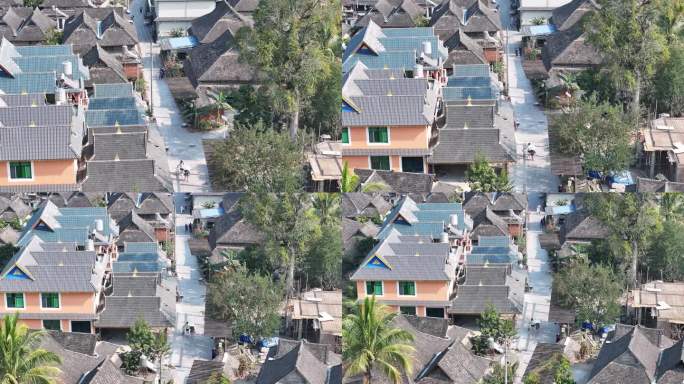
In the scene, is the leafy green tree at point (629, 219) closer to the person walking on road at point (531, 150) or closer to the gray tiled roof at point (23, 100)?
the person walking on road at point (531, 150)

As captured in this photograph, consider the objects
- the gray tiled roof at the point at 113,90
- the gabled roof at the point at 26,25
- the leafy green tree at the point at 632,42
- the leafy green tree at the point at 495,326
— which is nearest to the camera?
the leafy green tree at the point at 495,326

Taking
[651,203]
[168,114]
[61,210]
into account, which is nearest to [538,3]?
[651,203]

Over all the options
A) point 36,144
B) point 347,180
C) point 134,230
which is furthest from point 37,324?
point 347,180

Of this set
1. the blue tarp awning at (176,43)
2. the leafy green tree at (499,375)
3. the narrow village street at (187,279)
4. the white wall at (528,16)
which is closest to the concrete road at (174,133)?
the narrow village street at (187,279)

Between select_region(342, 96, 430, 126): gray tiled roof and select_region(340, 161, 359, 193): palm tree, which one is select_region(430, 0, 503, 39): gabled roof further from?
select_region(340, 161, 359, 193): palm tree

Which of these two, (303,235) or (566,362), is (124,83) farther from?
(566,362)

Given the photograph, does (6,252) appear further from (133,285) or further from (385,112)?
(385,112)
